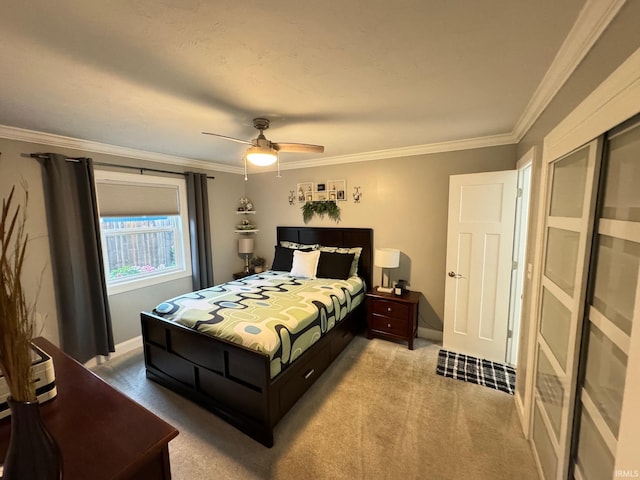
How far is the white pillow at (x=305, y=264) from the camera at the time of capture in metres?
3.55

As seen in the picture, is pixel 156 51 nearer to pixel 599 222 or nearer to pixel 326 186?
pixel 599 222

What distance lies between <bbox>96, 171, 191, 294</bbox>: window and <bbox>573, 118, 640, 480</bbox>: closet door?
4015mm

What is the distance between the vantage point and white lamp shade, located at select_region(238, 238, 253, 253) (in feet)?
14.6

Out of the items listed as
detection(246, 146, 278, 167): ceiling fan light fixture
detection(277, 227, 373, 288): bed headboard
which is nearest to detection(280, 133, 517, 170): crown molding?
detection(277, 227, 373, 288): bed headboard

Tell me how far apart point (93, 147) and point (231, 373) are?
276 cm

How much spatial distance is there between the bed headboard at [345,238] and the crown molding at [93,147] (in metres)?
1.69

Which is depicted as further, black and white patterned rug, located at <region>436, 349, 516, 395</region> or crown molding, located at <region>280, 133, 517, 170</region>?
crown molding, located at <region>280, 133, 517, 170</region>

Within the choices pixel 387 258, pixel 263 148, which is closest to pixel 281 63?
pixel 263 148

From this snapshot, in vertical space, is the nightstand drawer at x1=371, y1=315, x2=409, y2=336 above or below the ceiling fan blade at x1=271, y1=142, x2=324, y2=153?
below

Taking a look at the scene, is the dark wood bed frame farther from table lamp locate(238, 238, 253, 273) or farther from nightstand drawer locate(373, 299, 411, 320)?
table lamp locate(238, 238, 253, 273)

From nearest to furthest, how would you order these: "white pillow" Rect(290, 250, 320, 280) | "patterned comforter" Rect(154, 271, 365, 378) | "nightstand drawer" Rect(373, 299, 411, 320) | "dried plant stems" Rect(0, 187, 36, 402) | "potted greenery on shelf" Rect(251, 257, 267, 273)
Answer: "dried plant stems" Rect(0, 187, 36, 402) → "patterned comforter" Rect(154, 271, 365, 378) → "nightstand drawer" Rect(373, 299, 411, 320) → "white pillow" Rect(290, 250, 320, 280) → "potted greenery on shelf" Rect(251, 257, 267, 273)

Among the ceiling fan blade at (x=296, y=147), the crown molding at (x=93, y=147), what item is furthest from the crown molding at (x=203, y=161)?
the ceiling fan blade at (x=296, y=147)

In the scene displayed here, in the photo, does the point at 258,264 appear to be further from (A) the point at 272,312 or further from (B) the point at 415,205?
(B) the point at 415,205

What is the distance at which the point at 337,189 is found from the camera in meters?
3.82
